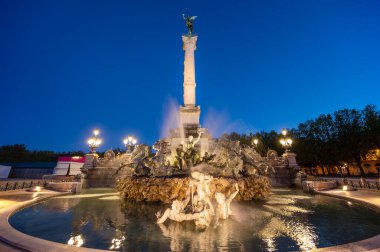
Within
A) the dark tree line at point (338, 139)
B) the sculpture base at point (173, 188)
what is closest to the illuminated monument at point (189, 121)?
the sculpture base at point (173, 188)

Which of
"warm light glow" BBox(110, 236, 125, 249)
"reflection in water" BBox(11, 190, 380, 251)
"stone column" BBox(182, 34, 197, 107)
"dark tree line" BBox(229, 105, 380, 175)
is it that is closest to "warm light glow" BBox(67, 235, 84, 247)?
"reflection in water" BBox(11, 190, 380, 251)

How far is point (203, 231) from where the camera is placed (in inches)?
273

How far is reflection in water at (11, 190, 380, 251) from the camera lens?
5828 millimetres

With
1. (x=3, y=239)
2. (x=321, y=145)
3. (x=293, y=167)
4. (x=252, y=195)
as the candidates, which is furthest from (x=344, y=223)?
(x=321, y=145)

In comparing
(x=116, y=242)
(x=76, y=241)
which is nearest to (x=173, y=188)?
(x=116, y=242)

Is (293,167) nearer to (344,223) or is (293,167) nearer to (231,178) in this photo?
(231,178)

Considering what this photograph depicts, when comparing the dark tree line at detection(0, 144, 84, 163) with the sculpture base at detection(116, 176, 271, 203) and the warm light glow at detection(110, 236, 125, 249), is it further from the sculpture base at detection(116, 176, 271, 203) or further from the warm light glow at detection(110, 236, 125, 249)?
the warm light glow at detection(110, 236, 125, 249)

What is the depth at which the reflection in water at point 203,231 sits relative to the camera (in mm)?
5828

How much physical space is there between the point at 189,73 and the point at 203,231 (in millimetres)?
24755

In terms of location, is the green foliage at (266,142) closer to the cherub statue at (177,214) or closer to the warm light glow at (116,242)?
the cherub statue at (177,214)

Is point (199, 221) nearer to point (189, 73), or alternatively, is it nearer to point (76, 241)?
point (76, 241)

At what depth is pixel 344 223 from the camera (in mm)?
8031

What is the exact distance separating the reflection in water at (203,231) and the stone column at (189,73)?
19.4 metres

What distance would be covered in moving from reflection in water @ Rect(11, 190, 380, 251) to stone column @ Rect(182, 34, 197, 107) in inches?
765
